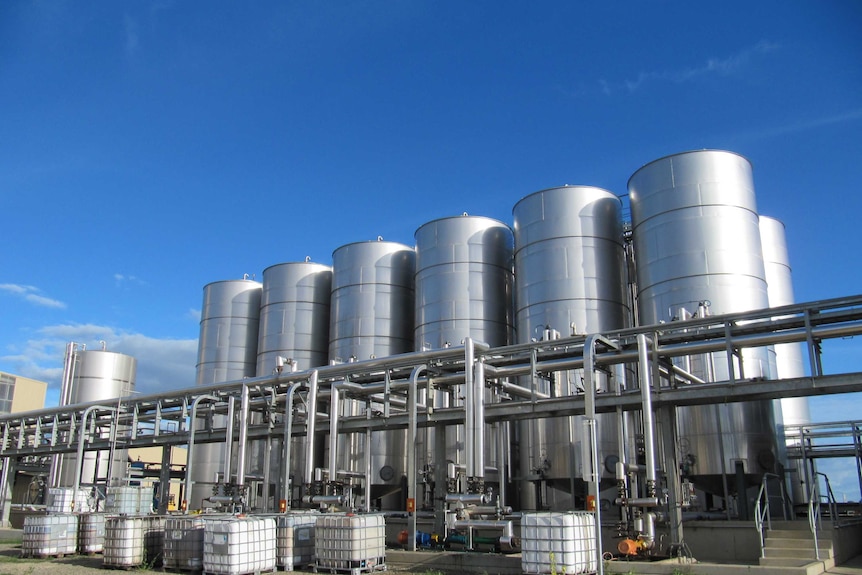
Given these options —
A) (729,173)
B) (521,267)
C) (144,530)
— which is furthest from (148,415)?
(729,173)

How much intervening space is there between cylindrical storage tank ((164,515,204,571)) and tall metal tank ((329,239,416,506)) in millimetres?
12082

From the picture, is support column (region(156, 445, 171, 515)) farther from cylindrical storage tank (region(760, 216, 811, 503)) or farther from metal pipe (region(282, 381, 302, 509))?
cylindrical storage tank (region(760, 216, 811, 503))

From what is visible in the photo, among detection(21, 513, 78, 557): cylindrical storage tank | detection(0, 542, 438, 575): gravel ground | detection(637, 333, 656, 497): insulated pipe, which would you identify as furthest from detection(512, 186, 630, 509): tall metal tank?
detection(21, 513, 78, 557): cylindrical storage tank

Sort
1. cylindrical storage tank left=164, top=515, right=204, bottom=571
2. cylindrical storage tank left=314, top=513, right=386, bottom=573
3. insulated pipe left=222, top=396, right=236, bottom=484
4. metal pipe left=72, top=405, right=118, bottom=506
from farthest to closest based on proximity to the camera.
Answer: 1. metal pipe left=72, top=405, right=118, bottom=506
2. insulated pipe left=222, top=396, right=236, bottom=484
3. cylindrical storage tank left=164, top=515, right=204, bottom=571
4. cylindrical storage tank left=314, top=513, right=386, bottom=573

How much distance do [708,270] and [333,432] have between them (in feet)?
40.8

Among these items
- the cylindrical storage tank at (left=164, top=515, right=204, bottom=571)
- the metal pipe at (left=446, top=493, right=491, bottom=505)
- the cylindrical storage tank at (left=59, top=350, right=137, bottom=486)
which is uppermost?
the cylindrical storage tank at (left=59, top=350, right=137, bottom=486)

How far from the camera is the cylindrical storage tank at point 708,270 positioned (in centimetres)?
2061

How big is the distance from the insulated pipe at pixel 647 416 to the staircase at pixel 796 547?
2.69m

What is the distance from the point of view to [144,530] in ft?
61.7

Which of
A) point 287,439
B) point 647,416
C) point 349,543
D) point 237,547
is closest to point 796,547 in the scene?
point 647,416

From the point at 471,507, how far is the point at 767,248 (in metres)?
17.0

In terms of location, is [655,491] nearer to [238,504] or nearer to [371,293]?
[238,504]

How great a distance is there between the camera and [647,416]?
16.9 metres

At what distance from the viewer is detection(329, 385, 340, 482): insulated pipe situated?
842 inches
